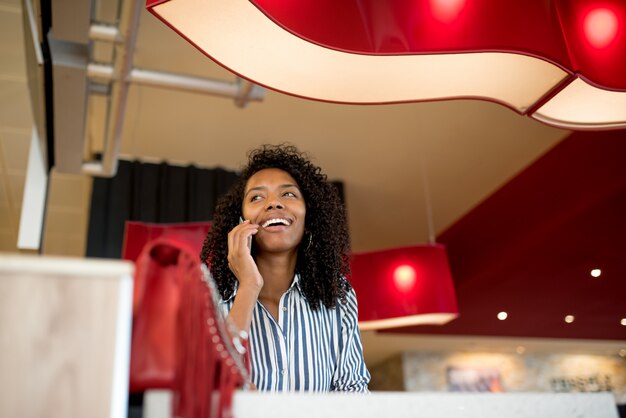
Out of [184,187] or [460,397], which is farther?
A: [184,187]

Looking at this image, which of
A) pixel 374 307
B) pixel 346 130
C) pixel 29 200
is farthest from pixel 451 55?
pixel 346 130

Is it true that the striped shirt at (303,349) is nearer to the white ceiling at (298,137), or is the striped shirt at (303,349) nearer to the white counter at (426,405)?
the white counter at (426,405)

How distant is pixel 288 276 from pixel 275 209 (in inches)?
7.1

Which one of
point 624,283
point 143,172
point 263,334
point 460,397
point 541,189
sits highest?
point 143,172

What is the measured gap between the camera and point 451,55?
65.2 inches

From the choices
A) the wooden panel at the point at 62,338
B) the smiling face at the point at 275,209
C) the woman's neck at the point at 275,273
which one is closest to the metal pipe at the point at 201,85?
the smiling face at the point at 275,209

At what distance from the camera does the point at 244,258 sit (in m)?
1.58

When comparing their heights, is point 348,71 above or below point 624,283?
below

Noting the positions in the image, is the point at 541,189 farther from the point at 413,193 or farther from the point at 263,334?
the point at 263,334

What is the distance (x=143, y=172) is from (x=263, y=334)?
3.87 meters

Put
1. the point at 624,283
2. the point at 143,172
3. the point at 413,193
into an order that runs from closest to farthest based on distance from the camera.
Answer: the point at 624,283
the point at 143,172
the point at 413,193

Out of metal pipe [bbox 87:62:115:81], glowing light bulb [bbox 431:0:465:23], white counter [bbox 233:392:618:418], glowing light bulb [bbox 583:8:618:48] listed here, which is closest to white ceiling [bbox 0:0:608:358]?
metal pipe [bbox 87:62:115:81]

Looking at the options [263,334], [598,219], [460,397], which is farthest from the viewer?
[598,219]

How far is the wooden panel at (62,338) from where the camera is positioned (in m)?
0.66
